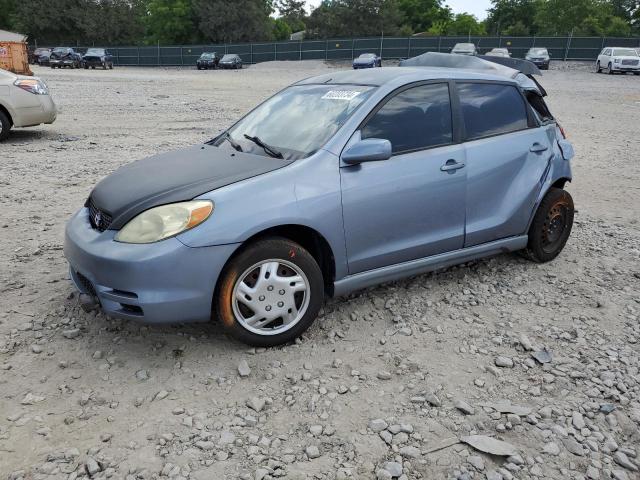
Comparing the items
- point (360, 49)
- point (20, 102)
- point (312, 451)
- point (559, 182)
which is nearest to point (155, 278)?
point (312, 451)

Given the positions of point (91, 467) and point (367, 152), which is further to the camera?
point (367, 152)

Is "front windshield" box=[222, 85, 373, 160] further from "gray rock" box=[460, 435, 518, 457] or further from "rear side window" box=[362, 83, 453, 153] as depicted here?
"gray rock" box=[460, 435, 518, 457]

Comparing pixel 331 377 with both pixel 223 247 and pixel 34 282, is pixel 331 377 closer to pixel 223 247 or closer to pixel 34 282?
pixel 223 247

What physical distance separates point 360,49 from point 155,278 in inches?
2069

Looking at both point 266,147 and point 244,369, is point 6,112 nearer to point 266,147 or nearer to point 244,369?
point 266,147

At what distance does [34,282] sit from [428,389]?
10.3 ft

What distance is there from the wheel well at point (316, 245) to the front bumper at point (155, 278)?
1.42 ft

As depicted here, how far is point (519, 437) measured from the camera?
9.43 feet

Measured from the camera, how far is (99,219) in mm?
3576

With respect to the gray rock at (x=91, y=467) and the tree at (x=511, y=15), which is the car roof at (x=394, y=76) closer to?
the gray rock at (x=91, y=467)

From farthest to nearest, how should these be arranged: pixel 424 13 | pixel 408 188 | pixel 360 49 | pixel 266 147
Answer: pixel 424 13, pixel 360 49, pixel 266 147, pixel 408 188

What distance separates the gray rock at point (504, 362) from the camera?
138 inches

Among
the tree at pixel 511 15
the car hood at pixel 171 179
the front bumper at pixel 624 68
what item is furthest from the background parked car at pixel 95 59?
the tree at pixel 511 15

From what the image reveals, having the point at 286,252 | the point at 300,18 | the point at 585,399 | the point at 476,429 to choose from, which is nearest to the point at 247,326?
the point at 286,252
